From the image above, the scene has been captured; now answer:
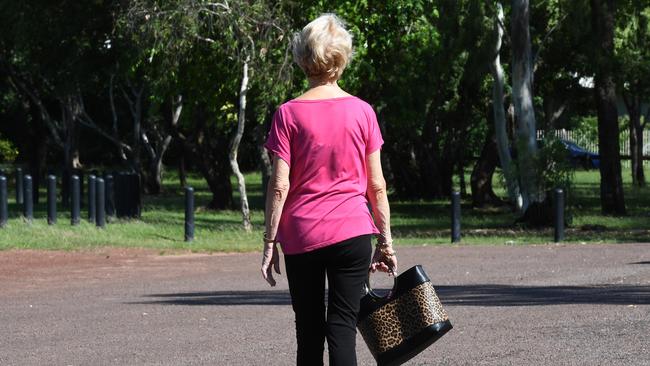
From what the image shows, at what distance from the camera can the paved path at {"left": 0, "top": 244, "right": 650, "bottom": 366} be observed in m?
8.51

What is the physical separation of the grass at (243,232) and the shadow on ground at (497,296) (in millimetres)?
6799

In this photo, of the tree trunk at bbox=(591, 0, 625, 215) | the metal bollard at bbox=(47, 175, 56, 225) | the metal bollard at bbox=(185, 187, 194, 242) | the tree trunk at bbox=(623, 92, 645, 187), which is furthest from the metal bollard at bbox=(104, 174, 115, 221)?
the tree trunk at bbox=(623, 92, 645, 187)

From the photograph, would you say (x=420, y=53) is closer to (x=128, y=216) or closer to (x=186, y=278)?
(x=128, y=216)

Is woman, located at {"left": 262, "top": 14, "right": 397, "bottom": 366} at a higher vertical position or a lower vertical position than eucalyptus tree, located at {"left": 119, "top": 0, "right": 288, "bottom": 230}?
lower

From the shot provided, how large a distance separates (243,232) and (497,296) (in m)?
12.2

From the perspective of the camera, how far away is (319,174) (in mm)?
5566

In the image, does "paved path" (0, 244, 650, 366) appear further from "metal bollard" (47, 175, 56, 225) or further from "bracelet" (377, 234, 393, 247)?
"metal bollard" (47, 175, 56, 225)

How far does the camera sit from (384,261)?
5809 mm

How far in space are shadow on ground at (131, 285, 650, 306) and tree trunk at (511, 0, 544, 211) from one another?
11.0 m

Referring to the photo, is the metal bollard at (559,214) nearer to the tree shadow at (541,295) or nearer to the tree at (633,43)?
the tree shadow at (541,295)

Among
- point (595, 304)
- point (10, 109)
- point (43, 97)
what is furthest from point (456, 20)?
point (10, 109)

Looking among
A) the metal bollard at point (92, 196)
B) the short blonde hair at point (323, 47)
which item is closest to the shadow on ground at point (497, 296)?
the short blonde hair at point (323, 47)

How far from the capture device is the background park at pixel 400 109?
18156mm

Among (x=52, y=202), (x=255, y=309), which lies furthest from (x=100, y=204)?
(x=255, y=309)
